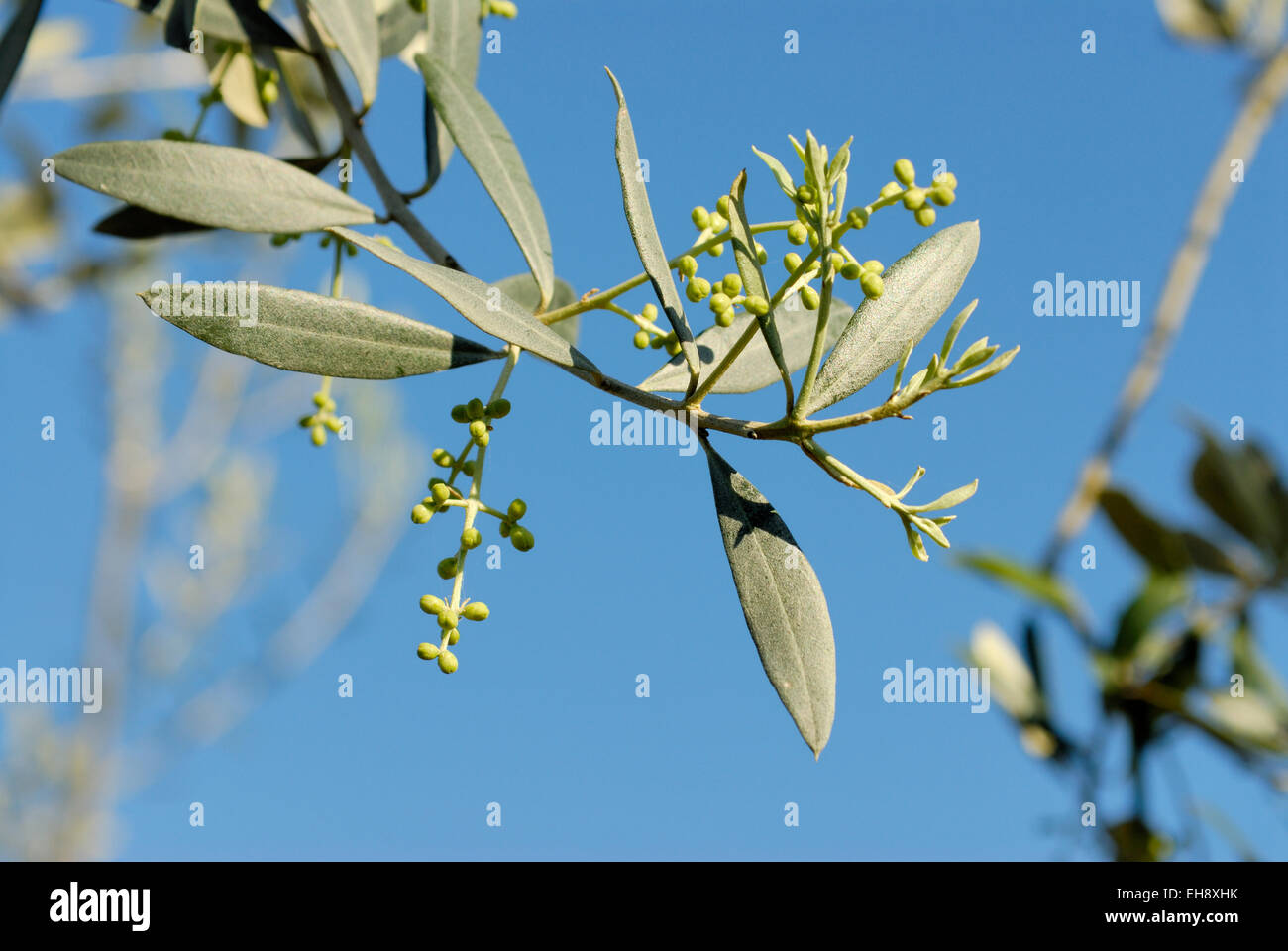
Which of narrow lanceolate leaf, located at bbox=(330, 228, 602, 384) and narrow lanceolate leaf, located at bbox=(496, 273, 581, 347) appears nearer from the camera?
narrow lanceolate leaf, located at bbox=(330, 228, 602, 384)

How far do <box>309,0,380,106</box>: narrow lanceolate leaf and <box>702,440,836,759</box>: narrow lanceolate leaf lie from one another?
20.4 inches

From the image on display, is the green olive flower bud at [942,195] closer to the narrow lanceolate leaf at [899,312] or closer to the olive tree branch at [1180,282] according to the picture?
the narrow lanceolate leaf at [899,312]

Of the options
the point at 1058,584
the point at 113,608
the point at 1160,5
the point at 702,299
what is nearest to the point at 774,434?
the point at 702,299

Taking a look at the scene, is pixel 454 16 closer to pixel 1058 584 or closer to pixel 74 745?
pixel 1058 584

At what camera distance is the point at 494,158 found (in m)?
0.82

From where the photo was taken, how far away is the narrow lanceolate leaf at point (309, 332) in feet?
2.05

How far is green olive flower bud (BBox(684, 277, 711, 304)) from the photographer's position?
720 mm

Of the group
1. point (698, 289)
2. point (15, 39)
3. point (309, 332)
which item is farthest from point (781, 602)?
point (15, 39)

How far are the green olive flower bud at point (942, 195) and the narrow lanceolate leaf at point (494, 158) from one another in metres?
0.30

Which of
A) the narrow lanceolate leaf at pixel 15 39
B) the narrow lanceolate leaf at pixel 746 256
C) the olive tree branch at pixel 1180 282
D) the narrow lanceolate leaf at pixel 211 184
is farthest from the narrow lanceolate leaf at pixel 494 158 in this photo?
the olive tree branch at pixel 1180 282

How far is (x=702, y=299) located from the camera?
2.38 feet

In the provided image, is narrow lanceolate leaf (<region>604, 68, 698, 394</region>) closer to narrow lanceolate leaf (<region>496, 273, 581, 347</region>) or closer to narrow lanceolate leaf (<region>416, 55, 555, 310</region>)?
narrow lanceolate leaf (<region>416, 55, 555, 310</region>)

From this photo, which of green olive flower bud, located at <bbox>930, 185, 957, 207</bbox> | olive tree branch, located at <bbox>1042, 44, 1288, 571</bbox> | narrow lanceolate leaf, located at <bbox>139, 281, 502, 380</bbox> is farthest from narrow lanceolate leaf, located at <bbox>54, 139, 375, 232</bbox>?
olive tree branch, located at <bbox>1042, 44, 1288, 571</bbox>

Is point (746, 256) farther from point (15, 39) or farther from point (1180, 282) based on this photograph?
point (1180, 282)
